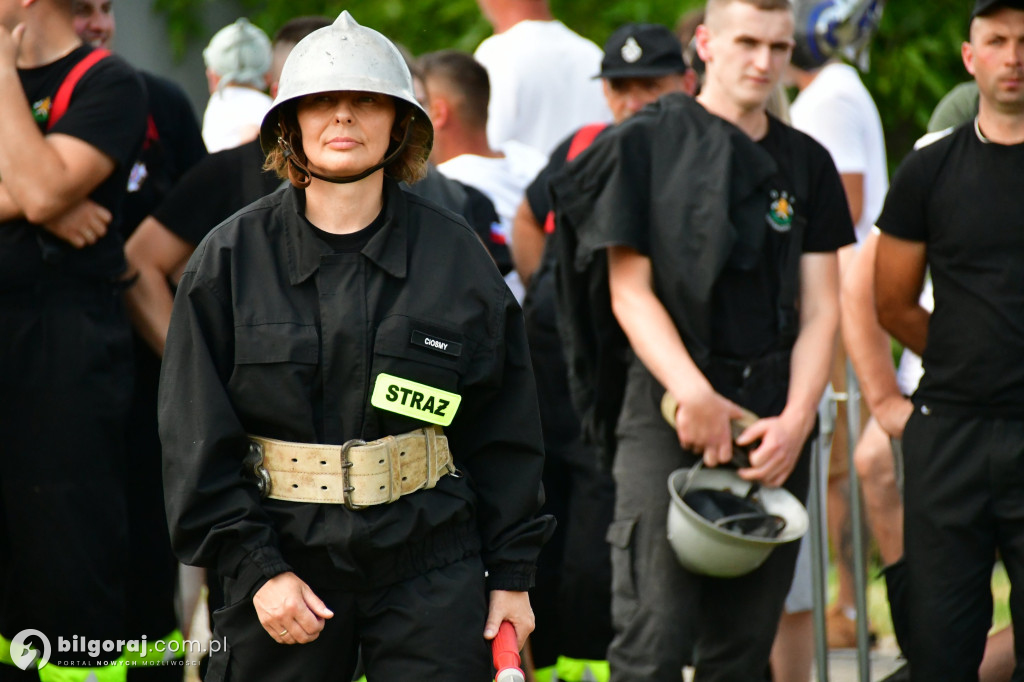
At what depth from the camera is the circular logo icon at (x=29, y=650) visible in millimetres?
4402

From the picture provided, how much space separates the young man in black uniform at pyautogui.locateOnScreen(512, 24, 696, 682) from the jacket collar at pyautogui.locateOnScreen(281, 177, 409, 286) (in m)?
1.91

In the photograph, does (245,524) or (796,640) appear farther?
(796,640)

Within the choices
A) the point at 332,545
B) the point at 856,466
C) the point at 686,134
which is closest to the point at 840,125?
the point at 856,466

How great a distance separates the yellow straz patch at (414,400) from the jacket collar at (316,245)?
26 cm

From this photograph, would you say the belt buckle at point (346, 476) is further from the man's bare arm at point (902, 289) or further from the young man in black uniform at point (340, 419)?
the man's bare arm at point (902, 289)

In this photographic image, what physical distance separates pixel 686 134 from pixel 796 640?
6.87ft

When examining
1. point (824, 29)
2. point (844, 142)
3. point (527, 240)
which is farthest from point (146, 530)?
point (824, 29)

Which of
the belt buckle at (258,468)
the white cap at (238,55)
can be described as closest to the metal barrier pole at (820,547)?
the belt buckle at (258,468)

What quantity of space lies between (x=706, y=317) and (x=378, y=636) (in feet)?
5.52

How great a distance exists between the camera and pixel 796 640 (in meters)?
5.39

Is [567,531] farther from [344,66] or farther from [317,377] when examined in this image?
[344,66]

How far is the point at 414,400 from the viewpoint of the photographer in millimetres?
3184

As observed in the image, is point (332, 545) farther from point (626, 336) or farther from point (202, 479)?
point (626, 336)

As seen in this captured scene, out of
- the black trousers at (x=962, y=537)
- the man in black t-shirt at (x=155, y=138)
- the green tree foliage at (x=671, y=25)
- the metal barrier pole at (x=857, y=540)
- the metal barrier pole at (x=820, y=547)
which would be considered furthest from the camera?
the green tree foliage at (x=671, y=25)
